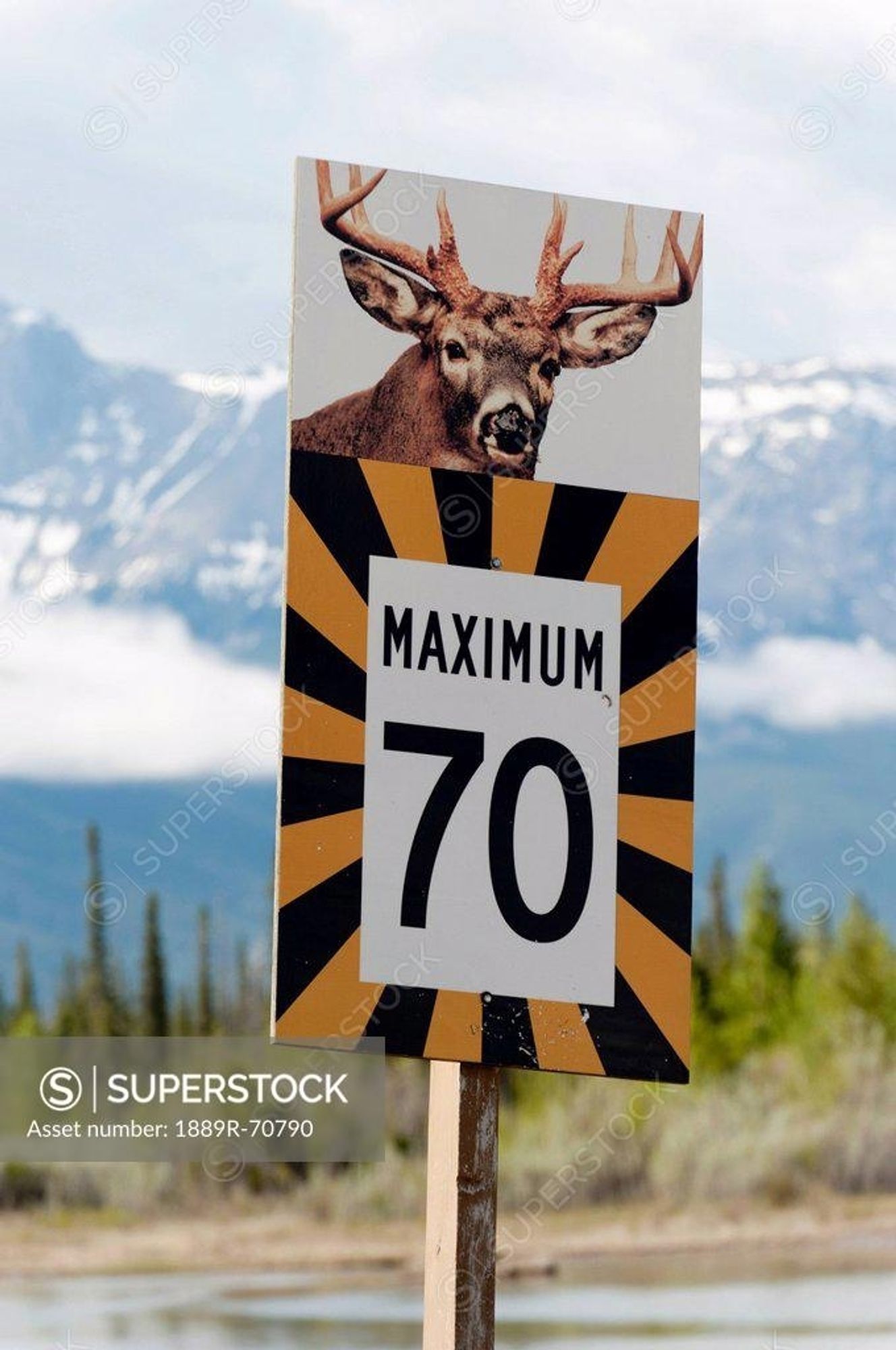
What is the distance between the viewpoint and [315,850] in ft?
11.1

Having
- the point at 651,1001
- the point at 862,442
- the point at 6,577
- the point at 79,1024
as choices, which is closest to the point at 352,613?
the point at 651,1001

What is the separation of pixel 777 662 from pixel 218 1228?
62.2 m

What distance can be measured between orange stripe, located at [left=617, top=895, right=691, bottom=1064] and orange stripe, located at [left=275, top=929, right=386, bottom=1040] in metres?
0.42

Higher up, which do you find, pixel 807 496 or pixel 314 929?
pixel 807 496

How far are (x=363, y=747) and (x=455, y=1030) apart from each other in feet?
1.46

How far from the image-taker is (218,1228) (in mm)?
20859

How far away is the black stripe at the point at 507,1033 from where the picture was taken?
3436mm

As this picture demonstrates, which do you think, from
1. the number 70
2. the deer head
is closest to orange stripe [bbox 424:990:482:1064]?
the number 70

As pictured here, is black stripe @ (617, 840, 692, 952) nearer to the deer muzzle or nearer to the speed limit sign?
the speed limit sign

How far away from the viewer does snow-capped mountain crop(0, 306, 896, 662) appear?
81.2 m

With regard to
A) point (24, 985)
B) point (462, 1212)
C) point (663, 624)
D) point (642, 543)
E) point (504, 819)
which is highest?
point (642, 543)

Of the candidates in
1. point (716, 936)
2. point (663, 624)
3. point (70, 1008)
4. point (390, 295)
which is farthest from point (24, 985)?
point (390, 295)

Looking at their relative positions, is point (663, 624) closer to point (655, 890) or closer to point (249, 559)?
point (655, 890)

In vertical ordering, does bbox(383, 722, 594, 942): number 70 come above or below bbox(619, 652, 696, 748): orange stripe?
below
